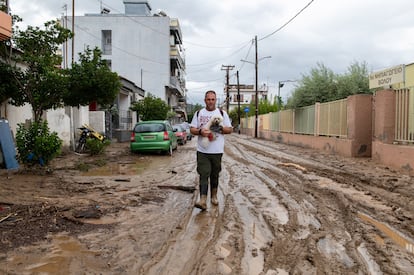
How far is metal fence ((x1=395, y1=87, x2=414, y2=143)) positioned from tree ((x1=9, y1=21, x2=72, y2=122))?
982 cm

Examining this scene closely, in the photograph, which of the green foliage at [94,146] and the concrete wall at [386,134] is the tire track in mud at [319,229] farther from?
the green foliage at [94,146]

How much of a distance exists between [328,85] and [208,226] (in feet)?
58.3

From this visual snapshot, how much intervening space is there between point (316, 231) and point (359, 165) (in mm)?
7854

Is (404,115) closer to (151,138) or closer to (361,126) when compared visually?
(361,126)

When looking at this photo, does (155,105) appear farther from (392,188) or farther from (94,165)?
(392,188)

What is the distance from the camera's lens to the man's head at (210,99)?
244 inches

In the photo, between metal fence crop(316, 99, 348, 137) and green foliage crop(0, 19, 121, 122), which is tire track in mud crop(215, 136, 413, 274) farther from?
metal fence crop(316, 99, 348, 137)

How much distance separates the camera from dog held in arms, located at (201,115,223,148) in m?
6.14

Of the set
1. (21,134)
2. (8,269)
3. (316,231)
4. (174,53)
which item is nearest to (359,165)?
(316,231)

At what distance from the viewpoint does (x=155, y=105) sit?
2997 centimetres

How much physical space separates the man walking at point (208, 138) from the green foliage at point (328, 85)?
15213 millimetres

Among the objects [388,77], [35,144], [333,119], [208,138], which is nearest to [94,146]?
A: [35,144]

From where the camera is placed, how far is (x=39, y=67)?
34.4 feet

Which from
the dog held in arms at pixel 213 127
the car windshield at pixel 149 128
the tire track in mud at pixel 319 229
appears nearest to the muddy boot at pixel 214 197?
the tire track in mud at pixel 319 229
